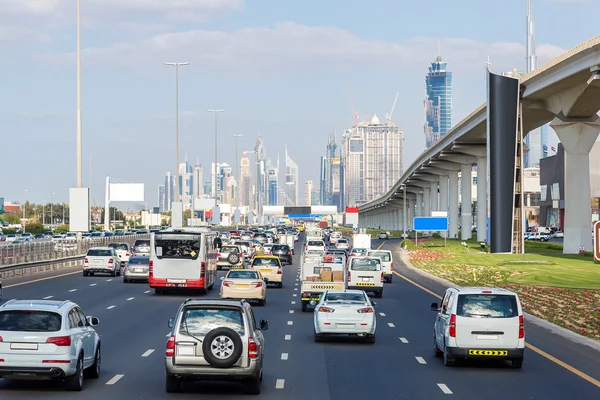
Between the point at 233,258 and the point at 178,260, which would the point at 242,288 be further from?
the point at 233,258

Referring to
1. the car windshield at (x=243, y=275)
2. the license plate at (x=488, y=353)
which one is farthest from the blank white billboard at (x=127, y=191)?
the license plate at (x=488, y=353)

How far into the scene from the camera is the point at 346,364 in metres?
21.3

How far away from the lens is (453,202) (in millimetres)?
139000

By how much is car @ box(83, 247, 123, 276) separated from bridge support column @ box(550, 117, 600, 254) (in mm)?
36435

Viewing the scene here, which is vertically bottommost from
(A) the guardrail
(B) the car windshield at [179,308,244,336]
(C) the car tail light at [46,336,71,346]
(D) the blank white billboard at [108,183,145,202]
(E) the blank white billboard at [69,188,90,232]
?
(A) the guardrail

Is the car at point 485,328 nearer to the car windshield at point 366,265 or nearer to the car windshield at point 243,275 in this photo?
the car windshield at point 243,275

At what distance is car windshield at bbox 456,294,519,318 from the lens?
20422 millimetres

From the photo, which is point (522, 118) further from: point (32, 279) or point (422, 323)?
point (422, 323)

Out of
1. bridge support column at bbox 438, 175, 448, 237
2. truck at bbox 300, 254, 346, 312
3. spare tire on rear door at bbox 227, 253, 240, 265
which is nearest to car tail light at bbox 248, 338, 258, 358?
truck at bbox 300, 254, 346, 312

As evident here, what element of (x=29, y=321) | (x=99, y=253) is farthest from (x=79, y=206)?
(x=29, y=321)

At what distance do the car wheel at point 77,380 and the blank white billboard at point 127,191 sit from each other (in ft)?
361

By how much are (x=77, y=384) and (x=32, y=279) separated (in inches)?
1463

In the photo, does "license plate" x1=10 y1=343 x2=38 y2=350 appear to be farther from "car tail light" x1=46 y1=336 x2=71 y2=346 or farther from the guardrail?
the guardrail

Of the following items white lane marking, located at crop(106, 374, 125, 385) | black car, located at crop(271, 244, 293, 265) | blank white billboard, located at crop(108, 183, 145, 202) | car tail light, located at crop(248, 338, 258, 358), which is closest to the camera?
car tail light, located at crop(248, 338, 258, 358)
